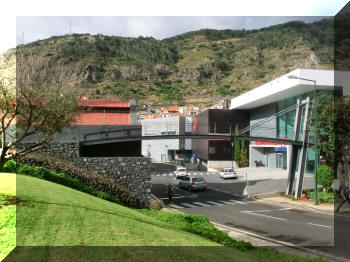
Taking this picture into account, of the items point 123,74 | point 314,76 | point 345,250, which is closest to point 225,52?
point 123,74

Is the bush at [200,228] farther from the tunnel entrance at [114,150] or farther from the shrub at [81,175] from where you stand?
the tunnel entrance at [114,150]

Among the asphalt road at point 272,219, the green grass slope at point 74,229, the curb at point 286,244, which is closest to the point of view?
the green grass slope at point 74,229

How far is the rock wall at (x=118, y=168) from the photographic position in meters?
20.7

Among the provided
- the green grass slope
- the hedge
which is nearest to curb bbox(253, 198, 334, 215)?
the hedge

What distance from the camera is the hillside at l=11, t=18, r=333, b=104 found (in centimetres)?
10300

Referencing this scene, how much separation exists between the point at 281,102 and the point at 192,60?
91809 mm

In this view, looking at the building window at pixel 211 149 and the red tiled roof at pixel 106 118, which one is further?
the building window at pixel 211 149

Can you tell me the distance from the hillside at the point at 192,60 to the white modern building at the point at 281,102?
40.9m

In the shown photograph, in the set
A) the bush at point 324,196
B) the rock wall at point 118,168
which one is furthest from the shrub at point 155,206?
the bush at point 324,196

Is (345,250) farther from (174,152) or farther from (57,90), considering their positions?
(174,152)

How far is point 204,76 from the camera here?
12794cm

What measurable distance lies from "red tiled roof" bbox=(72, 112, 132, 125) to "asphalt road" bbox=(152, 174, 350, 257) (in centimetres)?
741

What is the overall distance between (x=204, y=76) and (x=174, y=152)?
194 ft

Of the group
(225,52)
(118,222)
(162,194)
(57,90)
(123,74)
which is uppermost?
(225,52)
